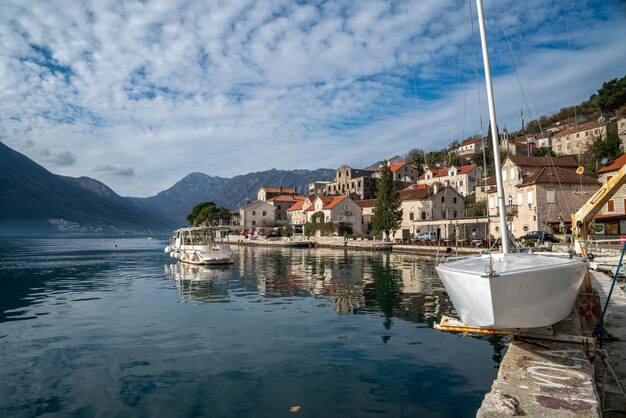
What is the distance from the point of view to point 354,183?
122438mm

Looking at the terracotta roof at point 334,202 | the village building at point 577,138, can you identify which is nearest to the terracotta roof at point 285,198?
the terracotta roof at point 334,202

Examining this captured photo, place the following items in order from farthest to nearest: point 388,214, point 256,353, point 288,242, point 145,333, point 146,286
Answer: point 288,242, point 388,214, point 146,286, point 145,333, point 256,353

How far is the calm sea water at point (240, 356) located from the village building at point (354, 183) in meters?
96.1

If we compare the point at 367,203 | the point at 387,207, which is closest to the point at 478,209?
the point at 387,207

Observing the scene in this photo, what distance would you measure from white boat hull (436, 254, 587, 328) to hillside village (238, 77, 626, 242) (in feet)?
29.6

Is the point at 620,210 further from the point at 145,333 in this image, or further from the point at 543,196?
the point at 145,333

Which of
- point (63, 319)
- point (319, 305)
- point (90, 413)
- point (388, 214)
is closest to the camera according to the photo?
point (90, 413)

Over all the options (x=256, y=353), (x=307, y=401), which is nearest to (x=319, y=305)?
(x=256, y=353)

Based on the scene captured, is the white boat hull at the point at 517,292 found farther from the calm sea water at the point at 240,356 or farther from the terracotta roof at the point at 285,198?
the terracotta roof at the point at 285,198

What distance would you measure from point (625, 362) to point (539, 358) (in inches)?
121

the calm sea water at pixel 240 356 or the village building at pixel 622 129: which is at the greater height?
the village building at pixel 622 129

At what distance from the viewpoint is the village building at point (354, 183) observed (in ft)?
396

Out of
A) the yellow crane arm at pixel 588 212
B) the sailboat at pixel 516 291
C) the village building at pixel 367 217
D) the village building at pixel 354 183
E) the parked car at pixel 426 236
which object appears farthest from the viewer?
the village building at pixel 354 183

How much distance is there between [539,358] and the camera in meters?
8.13
